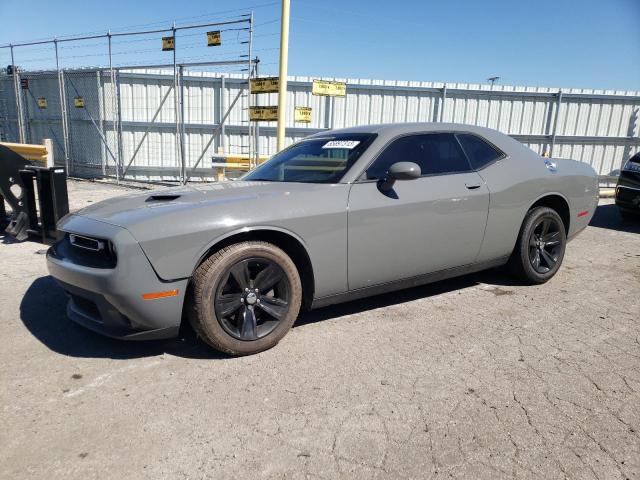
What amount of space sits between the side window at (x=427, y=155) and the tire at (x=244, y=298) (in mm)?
1057

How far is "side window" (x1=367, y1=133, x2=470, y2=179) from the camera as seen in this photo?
365 centimetres

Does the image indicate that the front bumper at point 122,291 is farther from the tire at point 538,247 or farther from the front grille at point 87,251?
the tire at point 538,247

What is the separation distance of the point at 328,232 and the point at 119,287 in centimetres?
139

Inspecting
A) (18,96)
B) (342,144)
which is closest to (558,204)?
(342,144)

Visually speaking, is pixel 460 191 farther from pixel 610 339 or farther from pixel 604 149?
pixel 604 149

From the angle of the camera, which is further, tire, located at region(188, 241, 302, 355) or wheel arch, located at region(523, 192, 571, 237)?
wheel arch, located at region(523, 192, 571, 237)

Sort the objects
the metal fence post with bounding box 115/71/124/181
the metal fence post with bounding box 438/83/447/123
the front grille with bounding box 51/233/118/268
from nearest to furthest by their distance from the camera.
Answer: the front grille with bounding box 51/233/118/268, the metal fence post with bounding box 115/71/124/181, the metal fence post with bounding box 438/83/447/123

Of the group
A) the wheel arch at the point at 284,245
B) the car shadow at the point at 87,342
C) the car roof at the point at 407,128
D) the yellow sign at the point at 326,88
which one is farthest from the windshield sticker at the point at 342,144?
the yellow sign at the point at 326,88

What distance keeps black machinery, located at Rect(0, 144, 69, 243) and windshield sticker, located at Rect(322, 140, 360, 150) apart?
3.37 metres

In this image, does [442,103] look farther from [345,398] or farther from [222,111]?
[345,398]

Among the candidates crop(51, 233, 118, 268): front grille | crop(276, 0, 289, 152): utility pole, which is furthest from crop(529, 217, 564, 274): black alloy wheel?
crop(276, 0, 289, 152): utility pole

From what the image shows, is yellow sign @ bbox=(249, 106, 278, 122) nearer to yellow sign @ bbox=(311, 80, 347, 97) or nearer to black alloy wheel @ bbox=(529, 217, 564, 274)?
yellow sign @ bbox=(311, 80, 347, 97)

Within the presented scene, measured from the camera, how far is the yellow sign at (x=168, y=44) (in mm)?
9945

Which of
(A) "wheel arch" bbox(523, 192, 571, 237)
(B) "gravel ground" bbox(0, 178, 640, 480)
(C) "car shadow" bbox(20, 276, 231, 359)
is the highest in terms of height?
(A) "wheel arch" bbox(523, 192, 571, 237)
